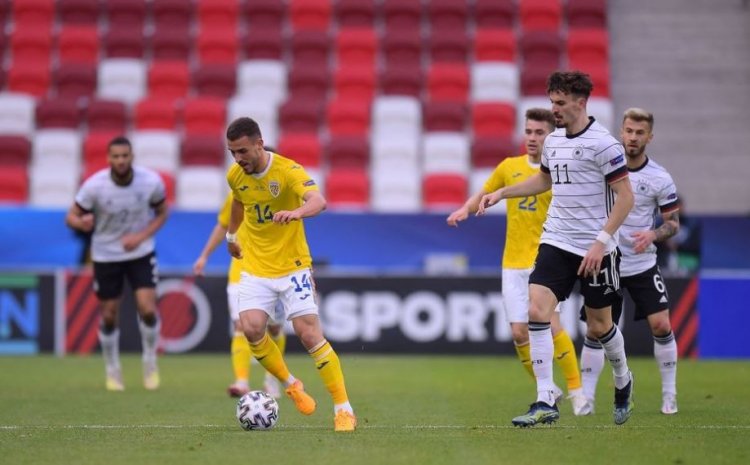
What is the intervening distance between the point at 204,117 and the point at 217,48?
2.31 m

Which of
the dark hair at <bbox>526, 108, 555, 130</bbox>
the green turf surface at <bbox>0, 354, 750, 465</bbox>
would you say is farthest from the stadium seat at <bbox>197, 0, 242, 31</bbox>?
the dark hair at <bbox>526, 108, 555, 130</bbox>

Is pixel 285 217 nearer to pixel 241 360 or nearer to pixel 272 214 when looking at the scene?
pixel 272 214

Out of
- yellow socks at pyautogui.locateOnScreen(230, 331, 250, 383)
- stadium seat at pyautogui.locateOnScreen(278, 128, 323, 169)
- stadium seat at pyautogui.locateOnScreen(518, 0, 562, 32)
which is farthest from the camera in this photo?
stadium seat at pyautogui.locateOnScreen(518, 0, 562, 32)

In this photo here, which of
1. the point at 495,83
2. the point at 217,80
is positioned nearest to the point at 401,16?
the point at 495,83

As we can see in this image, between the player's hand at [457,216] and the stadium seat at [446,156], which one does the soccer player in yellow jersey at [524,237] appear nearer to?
the player's hand at [457,216]

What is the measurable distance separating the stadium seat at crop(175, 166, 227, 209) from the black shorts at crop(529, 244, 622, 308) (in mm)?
12768

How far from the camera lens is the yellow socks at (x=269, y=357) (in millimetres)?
9578

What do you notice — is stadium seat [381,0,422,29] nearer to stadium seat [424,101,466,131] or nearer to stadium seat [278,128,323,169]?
stadium seat [424,101,466,131]

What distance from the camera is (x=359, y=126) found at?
900 inches

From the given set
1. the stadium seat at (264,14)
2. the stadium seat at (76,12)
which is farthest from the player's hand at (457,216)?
the stadium seat at (76,12)

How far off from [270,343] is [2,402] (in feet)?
10.9

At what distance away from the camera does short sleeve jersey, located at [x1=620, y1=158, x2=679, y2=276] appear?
10.5 metres

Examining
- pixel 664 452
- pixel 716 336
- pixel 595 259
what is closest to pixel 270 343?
pixel 595 259

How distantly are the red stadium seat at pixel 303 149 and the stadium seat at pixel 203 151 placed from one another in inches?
43.9
